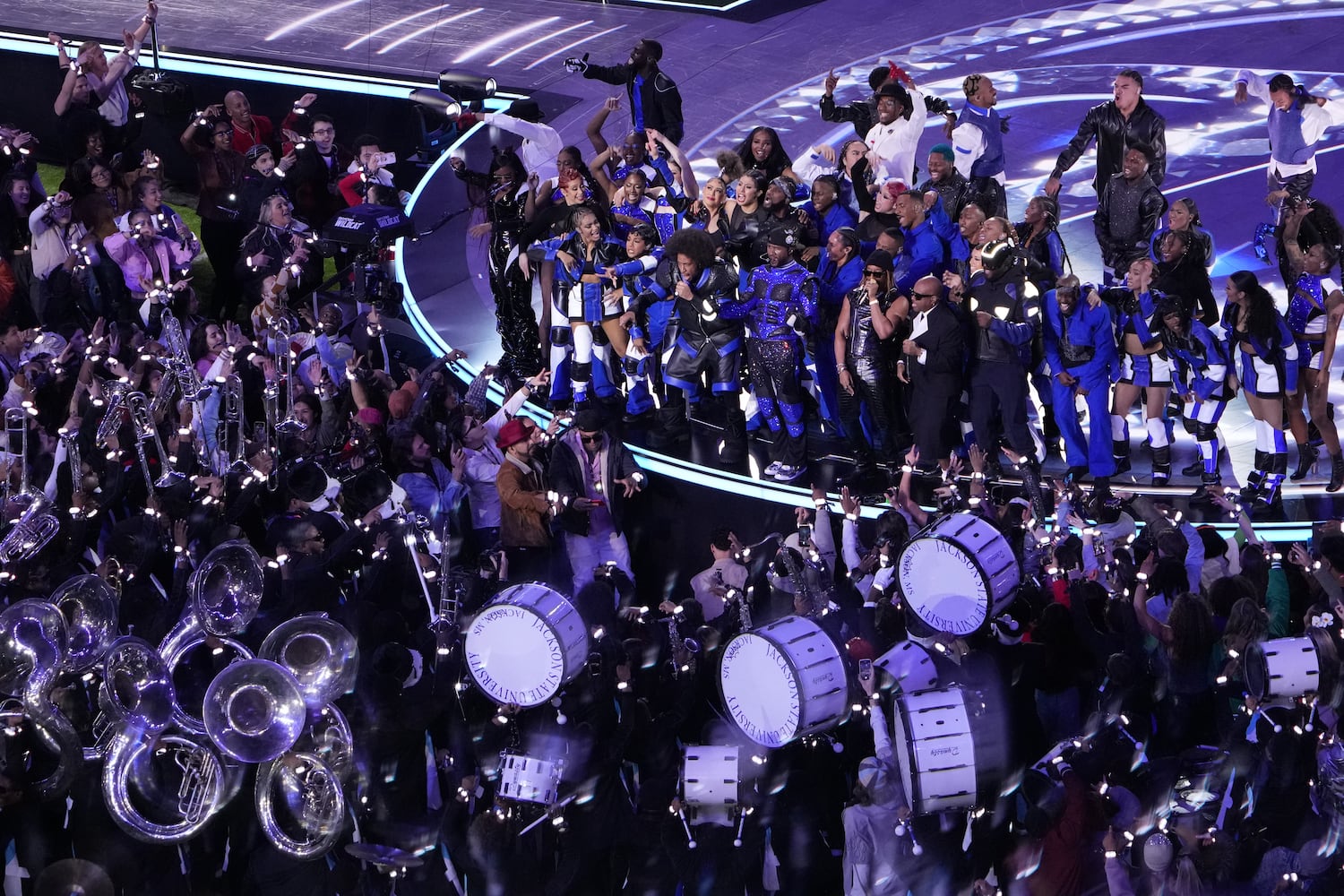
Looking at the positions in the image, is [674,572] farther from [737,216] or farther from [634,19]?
[634,19]

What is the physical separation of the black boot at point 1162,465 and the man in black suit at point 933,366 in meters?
1.19

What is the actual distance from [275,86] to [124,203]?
2.91 metres

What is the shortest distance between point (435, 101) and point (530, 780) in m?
8.59

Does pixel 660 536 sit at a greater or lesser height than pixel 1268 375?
lesser

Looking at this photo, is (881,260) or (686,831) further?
(881,260)

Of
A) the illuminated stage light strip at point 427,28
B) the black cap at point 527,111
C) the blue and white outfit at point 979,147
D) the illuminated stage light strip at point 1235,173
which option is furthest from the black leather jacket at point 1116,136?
the illuminated stage light strip at point 427,28

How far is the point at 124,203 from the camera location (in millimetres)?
13609

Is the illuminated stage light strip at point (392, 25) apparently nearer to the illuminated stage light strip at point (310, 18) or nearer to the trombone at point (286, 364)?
the illuminated stage light strip at point (310, 18)

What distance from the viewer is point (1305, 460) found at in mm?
9695

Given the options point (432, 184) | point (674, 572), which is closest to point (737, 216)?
point (674, 572)

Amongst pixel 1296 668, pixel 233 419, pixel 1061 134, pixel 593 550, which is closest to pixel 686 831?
pixel 593 550

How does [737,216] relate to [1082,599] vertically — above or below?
above

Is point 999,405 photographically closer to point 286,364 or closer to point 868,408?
point 868,408

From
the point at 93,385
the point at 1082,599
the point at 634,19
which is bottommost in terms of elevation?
the point at 1082,599
